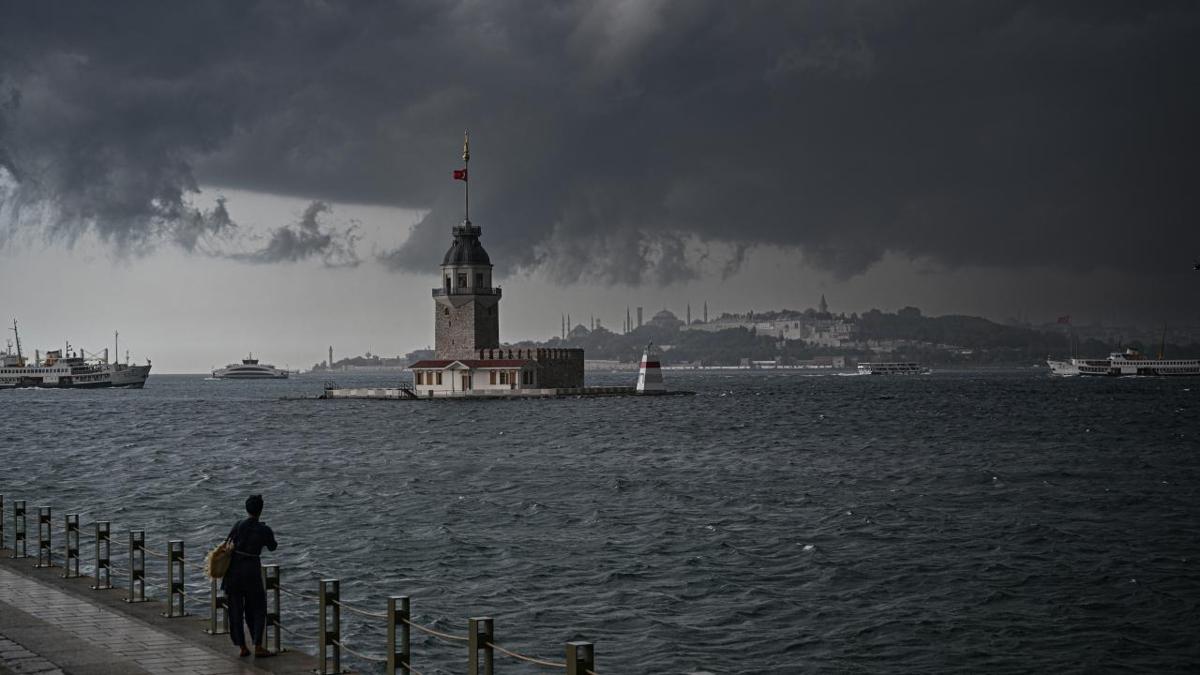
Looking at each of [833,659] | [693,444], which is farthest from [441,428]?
[833,659]

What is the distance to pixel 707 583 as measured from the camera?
2980 cm

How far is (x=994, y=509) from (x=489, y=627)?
1353 inches

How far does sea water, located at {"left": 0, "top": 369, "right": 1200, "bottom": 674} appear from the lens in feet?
80.6

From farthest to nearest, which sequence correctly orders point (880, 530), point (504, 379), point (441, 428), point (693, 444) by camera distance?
point (504, 379) < point (441, 428) < point (693, 444) < point (880, 530)

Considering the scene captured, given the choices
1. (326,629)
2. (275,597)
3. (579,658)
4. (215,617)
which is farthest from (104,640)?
(579,658)

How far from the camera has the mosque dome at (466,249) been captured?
450 feet

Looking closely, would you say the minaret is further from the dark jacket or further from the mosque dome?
the dark jacket

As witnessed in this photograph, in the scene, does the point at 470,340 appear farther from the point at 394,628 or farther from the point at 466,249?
the point at 394,628

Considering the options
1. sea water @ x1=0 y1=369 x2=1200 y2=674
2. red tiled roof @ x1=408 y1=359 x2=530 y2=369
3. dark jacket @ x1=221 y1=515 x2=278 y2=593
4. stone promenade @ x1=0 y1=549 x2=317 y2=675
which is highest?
red tiled roof @ x1=408 y1=359 x2=530 y2=369

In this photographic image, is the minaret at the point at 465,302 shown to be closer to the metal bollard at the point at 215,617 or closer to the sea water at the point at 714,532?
the sea water at the point at 714,532

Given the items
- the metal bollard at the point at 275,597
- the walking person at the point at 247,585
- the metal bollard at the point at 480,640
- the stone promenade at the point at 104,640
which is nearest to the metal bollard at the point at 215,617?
the stone promenade at the point at 104,640

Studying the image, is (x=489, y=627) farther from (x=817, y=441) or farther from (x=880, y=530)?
(x=817, y=441)

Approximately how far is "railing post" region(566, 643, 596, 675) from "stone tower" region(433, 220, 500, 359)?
123 metres

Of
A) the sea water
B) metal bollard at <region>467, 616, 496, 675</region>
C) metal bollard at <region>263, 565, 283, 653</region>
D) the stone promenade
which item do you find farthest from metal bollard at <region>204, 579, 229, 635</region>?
the sea water
